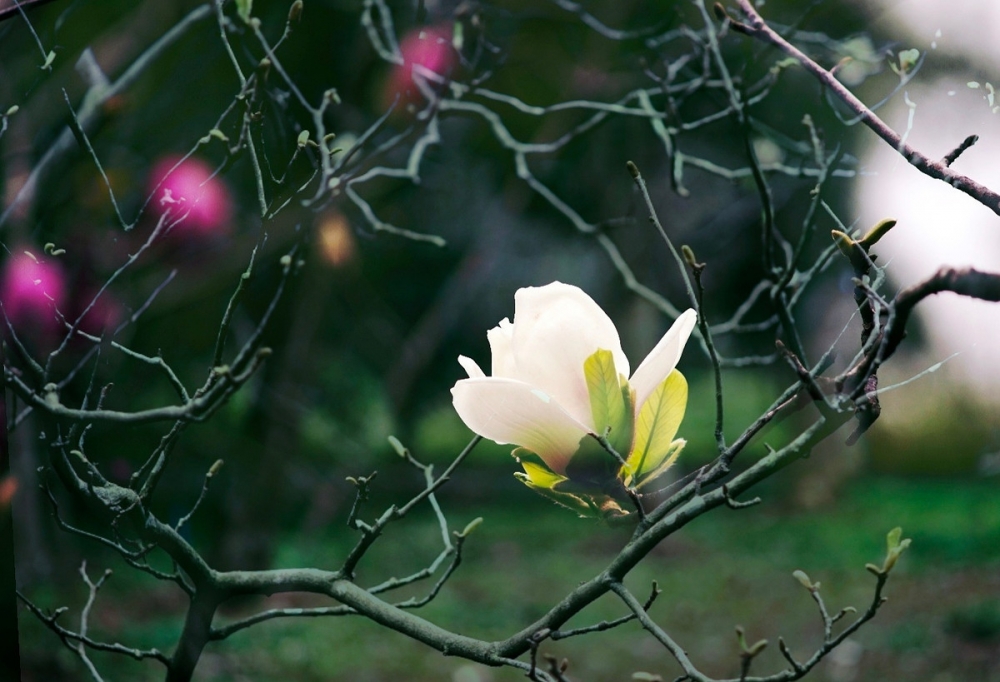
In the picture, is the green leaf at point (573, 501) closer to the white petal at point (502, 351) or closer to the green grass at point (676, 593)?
the white petal at point (502, 351)

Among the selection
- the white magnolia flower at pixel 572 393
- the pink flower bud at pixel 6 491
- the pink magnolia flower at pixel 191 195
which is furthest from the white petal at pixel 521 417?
the pink flower bud at pixel 6 491

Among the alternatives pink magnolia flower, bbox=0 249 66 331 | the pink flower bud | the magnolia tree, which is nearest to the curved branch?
the magnolia tree

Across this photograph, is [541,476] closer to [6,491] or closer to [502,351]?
[502,351]

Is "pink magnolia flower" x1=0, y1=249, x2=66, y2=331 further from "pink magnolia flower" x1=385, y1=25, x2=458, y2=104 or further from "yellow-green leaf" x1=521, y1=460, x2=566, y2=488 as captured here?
"yellow-green leaf" x1=521, y1=460, x2=566, y2=488

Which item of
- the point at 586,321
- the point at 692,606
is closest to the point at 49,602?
the point at 586,321

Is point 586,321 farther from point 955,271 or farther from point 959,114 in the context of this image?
point 959,114

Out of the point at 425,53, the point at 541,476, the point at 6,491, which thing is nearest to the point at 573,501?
the point at 541,476

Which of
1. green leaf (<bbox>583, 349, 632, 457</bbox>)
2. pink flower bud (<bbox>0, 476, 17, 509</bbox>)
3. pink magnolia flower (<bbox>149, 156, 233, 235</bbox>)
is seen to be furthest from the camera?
pink flower bud (<bbox>0, 476, 17, 509</bbox>)
